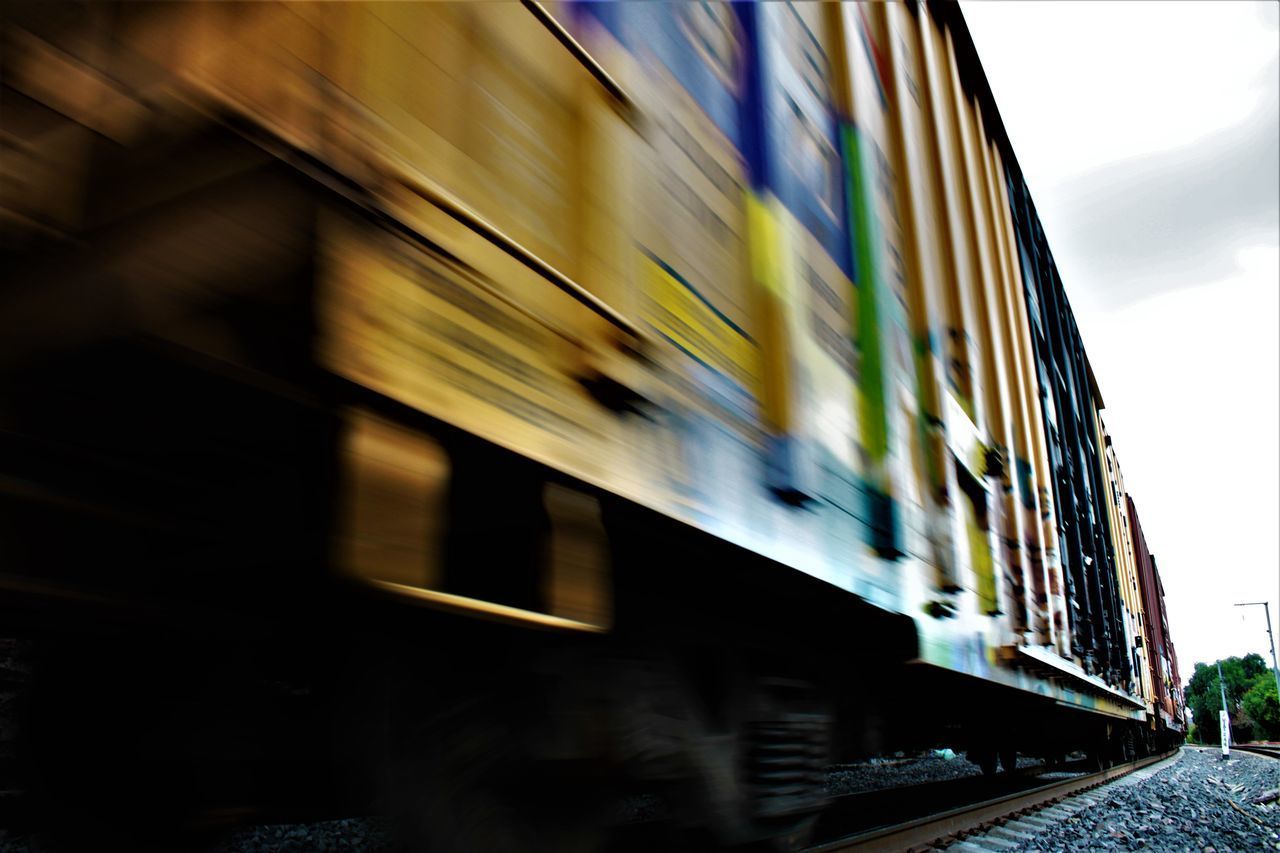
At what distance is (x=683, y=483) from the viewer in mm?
1494

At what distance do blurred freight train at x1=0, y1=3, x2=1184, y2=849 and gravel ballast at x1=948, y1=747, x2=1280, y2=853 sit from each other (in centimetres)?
279

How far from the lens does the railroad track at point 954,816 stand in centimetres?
329

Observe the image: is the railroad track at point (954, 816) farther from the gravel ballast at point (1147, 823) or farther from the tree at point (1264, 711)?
the tree at point (1264, 711)

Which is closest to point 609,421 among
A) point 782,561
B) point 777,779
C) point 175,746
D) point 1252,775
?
Result: point 782,561

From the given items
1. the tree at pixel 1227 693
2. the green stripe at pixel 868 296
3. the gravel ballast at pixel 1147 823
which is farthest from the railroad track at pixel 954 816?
the tree at pixel 1227 693

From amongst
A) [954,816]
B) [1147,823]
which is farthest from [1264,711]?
[954,816]

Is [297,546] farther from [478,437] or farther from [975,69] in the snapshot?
[975,69]

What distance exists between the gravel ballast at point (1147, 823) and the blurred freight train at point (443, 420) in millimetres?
2791

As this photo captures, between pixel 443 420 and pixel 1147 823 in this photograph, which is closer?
pixel 443 420

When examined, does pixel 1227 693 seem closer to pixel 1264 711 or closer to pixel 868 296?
pixel 1264 711

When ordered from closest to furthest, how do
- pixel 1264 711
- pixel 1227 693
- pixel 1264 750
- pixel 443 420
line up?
pixel 443 420, pixel 1264 750, pixel 1264 711, pixel 1227 693

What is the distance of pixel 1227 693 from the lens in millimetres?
96375

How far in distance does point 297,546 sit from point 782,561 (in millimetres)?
985

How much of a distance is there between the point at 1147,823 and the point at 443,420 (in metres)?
6.43
